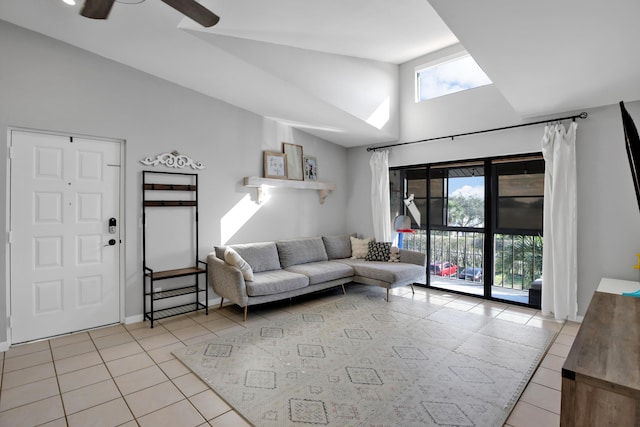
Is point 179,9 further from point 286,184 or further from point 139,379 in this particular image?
point 286,184

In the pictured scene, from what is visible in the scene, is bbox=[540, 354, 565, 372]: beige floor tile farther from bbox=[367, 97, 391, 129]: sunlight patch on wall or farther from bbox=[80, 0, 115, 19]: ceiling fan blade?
bbox=[80, 0, 115, 19]: ceiling fan blade

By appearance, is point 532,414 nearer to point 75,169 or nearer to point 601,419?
point 601,419

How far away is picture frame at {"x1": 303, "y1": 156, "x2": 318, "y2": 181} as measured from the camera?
5.57 meters

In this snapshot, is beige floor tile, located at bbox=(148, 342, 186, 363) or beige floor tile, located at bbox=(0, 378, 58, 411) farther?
beige floor tile, located at bbox=(148, 342, 186, 363)

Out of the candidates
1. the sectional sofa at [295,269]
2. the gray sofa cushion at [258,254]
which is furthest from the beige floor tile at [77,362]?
the gray sofa cushion at [258,254]

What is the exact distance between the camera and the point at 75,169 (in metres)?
3.48

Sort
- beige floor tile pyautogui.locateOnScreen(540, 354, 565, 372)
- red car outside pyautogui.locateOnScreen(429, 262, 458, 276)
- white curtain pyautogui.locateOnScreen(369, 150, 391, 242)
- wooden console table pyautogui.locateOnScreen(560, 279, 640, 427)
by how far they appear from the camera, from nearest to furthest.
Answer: wooden console table pyautogui.locateOnScreen(560, 279, 640, 427) < beige floor tile pyautogui.locateOnScreen(540, 354, 565, 372) < red car outside pyautogui.locateOnScreen(429, 262, 458, 276) < white curtain pyautogui.locateOnScreen(369, 150, 391, 242)

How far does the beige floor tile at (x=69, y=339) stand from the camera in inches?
128

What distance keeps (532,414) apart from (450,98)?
4.01m

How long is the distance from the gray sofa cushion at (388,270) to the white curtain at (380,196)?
2.30 ft

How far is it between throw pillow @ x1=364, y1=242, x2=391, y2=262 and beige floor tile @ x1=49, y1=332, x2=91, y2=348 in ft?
12.3

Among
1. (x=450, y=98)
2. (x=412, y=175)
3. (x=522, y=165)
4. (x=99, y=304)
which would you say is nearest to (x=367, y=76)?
(x=450, y=98)

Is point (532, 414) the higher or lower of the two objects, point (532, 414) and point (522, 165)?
the lower

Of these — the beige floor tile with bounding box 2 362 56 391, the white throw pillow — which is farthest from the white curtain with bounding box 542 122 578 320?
the beige floor tile with bounding box 2 362 56 391
